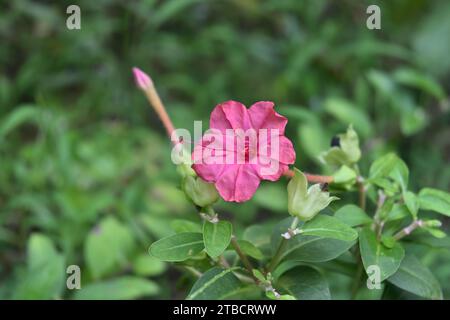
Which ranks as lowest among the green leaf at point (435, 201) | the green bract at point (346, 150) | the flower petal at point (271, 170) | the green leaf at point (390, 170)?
the green leaf at point (435, 201)

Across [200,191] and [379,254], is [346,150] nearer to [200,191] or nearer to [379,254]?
[379,254]

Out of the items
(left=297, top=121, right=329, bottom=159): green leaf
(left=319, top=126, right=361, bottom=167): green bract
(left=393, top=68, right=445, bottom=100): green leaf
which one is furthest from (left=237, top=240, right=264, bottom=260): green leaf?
(left=393, top=68, right=445, bottom=100): green leaf

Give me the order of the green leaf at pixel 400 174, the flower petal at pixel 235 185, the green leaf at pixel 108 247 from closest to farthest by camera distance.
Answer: the flower petal at pixel 235 185
the green leaf at pixel 400 174
the green leaf at pixel 108 247

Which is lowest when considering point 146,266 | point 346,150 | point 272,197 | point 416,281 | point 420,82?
point 416,281

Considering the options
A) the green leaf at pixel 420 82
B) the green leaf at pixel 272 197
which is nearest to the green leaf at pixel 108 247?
the green leaf at pixel 272 197

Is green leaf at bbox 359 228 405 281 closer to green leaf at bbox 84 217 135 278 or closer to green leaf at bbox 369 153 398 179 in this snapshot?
green leaf at bbox 369 153 398 179

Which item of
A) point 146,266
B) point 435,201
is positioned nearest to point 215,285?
point 435,201

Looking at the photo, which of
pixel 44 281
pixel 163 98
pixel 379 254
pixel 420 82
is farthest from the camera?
pixel 163 98

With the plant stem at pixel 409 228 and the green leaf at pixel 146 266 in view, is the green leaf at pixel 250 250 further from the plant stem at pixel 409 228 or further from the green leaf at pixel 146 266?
the green leaf at pixel 146 266
